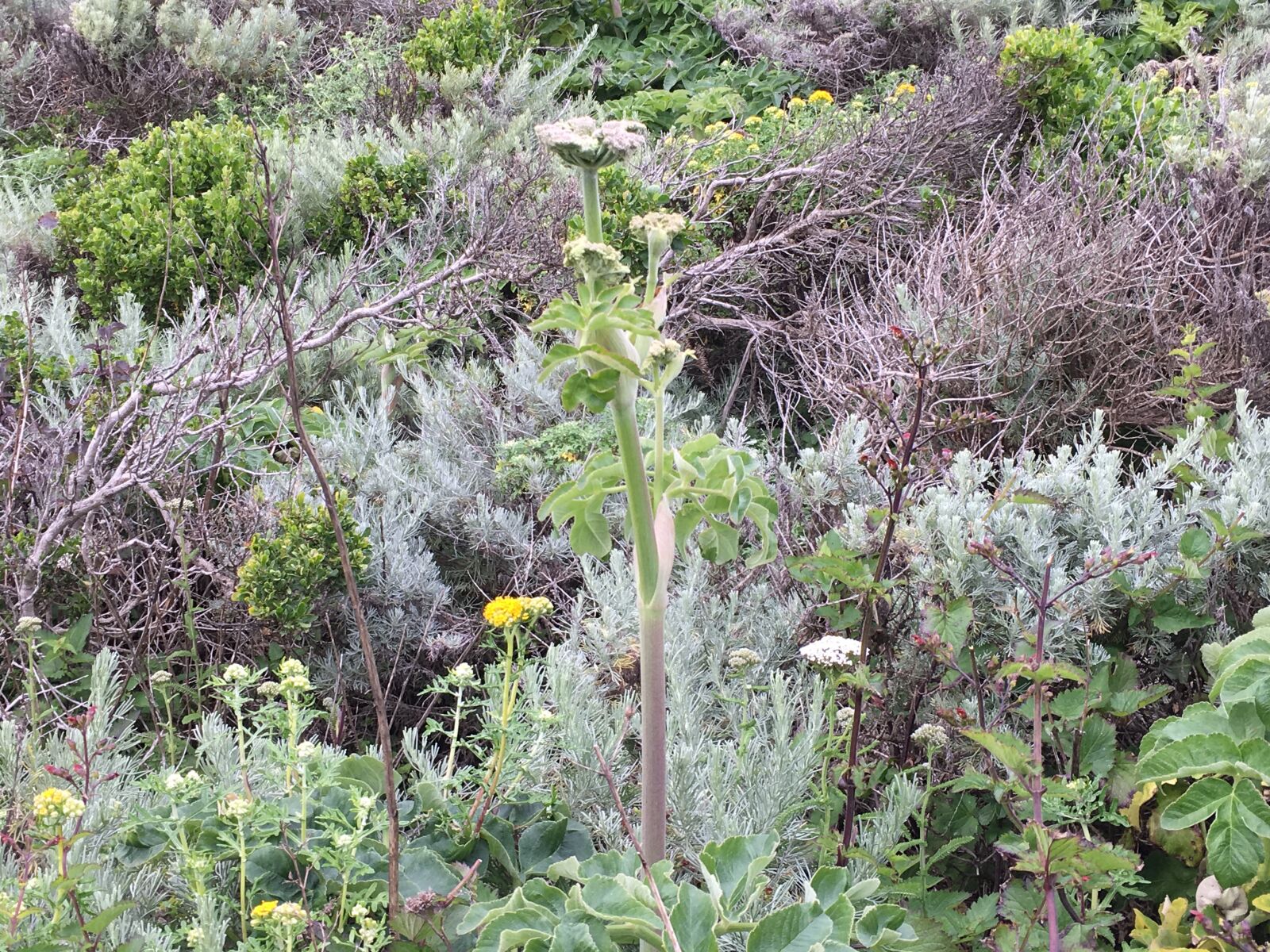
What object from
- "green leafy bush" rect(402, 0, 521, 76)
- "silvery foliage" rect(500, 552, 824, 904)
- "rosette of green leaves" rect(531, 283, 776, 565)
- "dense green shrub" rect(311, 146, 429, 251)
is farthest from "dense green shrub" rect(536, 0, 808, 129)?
"rosette of green leaves" rect(531, 283, 776, 565)

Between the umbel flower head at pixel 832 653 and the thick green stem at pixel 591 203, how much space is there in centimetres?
73

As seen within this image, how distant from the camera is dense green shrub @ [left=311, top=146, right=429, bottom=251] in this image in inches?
162

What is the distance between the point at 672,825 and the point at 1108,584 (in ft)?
3.03

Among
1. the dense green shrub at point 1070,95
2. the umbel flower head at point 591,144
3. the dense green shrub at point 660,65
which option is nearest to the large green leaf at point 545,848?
the umbel flower head at point 591,144

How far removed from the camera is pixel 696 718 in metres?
1.81

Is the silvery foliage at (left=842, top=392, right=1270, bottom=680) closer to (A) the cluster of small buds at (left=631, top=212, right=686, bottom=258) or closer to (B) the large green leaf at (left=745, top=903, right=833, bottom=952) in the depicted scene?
(B) the large green leaf at (left=745, top=903, right=833, bottom=952)

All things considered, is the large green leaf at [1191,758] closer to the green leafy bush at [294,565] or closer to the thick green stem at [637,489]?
the thick green stem at [637,489]

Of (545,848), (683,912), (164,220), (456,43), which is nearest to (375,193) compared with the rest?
(164,220)

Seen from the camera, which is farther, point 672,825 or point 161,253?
point 161,253

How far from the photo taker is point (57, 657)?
235cm

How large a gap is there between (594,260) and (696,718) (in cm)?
103

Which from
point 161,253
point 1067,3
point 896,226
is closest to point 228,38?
point 161,253

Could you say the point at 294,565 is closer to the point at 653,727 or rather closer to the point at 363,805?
the point at 363,805

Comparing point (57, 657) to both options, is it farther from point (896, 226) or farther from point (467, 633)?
point (896, 226)
